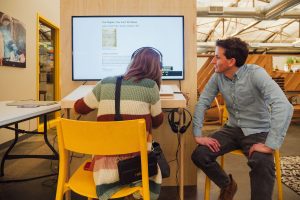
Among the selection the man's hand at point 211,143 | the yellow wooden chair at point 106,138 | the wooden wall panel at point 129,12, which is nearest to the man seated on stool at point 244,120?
the man's hand at point 211,143

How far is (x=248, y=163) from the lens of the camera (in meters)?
1.76

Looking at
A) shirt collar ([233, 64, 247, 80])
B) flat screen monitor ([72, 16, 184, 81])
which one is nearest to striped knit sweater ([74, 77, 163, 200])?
shirt collar ([233, 64, 247, 80])

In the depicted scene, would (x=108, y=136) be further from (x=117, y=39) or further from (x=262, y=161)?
(x=117, y=39)

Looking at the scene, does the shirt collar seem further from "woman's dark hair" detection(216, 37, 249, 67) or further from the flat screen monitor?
the flat screen monitor

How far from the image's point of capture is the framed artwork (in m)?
4.02

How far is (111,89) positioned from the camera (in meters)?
1.44

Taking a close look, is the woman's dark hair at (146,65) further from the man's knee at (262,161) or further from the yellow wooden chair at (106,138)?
the man's knee at (262,161)

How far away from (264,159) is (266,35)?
9.81 m

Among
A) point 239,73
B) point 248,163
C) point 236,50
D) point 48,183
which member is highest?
point 236,50

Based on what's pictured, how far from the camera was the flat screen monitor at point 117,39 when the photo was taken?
95.2 inches

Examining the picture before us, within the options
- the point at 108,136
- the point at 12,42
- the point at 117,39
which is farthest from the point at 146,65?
the point at 12,42

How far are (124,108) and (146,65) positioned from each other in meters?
0.28

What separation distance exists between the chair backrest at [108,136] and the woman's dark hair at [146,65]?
388 mm

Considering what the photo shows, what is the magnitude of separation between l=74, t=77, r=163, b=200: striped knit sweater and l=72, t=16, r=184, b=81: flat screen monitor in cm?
93
